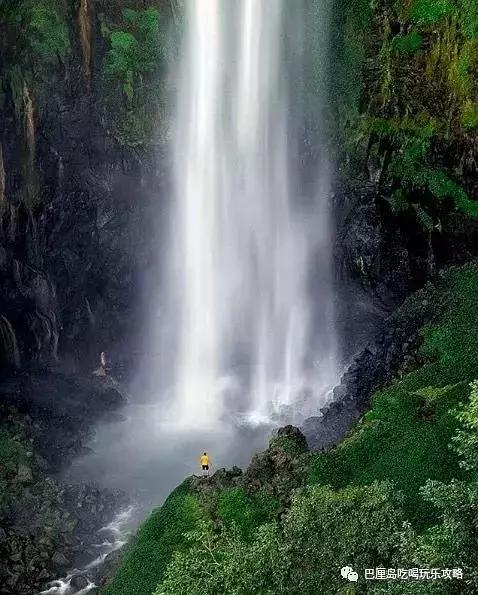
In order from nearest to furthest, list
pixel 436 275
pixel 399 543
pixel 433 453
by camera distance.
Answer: pixel 399 543
pixel 433 453
pixel 436 275

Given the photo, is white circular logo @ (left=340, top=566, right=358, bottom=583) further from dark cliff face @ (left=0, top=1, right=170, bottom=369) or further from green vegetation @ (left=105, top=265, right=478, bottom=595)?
dark cliff face @ (left=0, top=1, right=170, bottom=369)

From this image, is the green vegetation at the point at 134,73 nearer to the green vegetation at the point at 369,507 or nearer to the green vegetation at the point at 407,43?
the green vegetation at the point at 407,43

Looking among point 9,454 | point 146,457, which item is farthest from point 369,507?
point 9,454

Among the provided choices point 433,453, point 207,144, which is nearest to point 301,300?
point 207,144

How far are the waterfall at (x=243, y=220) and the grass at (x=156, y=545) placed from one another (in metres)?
14.2

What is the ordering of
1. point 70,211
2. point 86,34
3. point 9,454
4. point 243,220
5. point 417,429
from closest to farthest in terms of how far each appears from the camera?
point 417,429, point 9,454, point 86,34, point 70,211, point 243,220

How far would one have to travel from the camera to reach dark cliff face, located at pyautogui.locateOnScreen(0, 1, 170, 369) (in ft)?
108

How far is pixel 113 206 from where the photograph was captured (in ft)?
117

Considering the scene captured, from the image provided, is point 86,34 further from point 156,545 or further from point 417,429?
point 417,429

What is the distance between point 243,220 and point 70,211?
1024cm

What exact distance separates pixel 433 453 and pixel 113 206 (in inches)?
966

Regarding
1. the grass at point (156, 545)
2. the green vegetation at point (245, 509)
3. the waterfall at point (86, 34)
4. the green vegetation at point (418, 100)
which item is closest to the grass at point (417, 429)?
the green vegetation at point (245, 509)

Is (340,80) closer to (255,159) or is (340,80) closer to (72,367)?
(255,159)

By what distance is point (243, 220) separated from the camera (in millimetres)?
36281
